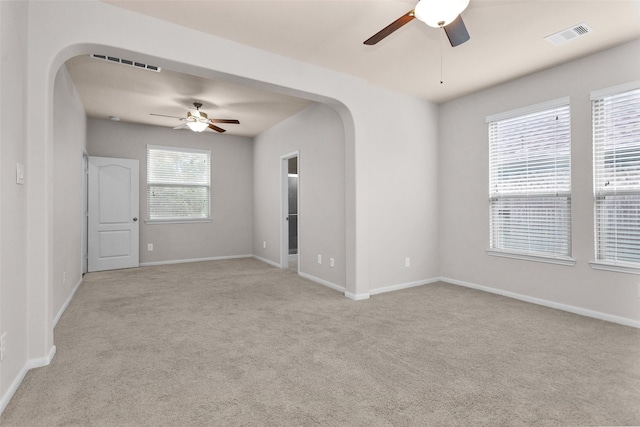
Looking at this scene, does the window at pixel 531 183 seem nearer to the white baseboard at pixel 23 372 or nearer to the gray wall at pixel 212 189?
the white baseboard at pixel 23 372

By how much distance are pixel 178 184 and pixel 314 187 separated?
3.18m

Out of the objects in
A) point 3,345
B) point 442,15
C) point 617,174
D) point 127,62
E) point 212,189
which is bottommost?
point 3,345

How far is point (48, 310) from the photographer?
2309 millimetres

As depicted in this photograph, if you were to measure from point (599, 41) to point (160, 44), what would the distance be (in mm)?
3934

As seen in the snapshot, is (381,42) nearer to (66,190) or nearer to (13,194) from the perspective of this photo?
(13,194)

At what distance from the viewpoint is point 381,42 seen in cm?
306

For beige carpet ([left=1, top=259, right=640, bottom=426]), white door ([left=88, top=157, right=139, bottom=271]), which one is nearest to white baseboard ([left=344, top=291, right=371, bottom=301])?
beige carpet ([left=1, top=259, right=640, bottom=426])

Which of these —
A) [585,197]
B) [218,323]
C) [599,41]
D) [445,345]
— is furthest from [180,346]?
[599,41]

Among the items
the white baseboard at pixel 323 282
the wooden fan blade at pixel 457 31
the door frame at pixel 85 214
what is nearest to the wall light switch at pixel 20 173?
the wooden fan blade at pixel 457 31

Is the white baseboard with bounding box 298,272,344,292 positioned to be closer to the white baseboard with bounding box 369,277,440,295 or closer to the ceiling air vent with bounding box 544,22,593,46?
the white baseboard with bounding box 369,277,440,295

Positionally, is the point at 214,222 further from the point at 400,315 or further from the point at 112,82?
the point at 400,315

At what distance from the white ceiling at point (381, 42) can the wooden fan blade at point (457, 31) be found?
38 centimetres

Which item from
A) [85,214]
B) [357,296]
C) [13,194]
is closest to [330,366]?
[357,296]

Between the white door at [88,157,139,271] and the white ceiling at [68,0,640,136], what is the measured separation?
1.56 meters
